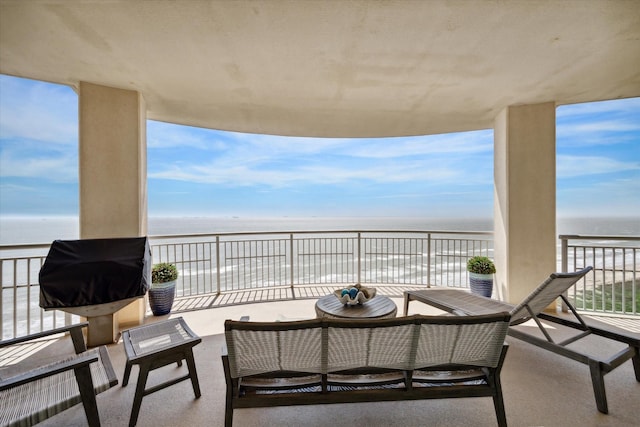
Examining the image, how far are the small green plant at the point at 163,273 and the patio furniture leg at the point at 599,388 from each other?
15.3ft

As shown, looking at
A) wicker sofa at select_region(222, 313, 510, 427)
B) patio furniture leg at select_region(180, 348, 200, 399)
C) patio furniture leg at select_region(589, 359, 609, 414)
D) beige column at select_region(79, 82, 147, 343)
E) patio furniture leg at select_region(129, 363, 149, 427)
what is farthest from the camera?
beige column at select_region(79, 82, 147, 343)

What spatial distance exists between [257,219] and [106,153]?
2287cm

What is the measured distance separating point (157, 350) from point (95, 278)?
4.56 feet

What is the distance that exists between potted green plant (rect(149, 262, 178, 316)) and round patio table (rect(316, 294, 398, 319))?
2425mm

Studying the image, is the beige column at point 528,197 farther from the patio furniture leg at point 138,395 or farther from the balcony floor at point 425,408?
the patio furniture leg at point 138,395

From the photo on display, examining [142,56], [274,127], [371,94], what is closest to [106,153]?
[142,56]

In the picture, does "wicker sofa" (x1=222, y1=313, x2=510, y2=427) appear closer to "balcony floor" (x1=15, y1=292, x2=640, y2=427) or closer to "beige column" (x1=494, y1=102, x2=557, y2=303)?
"balcony floor" (x1=15, y1=292, x2=640, y2=427)

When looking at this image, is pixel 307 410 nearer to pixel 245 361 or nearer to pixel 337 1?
pixel 245 361

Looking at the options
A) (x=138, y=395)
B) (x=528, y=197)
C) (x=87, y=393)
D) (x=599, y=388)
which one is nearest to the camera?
(x=87, y=393)

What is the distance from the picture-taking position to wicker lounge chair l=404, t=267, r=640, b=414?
1.88 metres

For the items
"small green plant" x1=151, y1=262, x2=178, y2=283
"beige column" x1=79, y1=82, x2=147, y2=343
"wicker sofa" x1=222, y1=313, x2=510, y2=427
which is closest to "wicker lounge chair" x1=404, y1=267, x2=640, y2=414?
"wicker sofa" x1=222, y1=313, x2=510, y2=427

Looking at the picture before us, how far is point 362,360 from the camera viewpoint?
1.51 meters

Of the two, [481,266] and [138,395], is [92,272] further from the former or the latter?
[481,266]

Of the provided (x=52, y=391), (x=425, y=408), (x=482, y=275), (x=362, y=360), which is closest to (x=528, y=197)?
(x=482, y=275)
